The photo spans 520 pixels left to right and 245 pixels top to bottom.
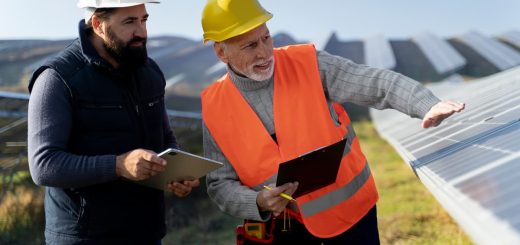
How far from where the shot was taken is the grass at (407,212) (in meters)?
6.70

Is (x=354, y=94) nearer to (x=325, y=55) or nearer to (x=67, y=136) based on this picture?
(x=325, y=55)

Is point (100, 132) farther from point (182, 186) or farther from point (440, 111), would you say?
point (440, 111)

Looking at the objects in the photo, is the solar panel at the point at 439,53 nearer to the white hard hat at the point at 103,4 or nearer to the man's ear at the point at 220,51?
the man's ear at the point at 220,51

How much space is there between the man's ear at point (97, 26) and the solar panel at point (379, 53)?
1592 centimetres

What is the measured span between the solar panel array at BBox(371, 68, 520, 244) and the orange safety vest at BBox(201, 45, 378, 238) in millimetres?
457

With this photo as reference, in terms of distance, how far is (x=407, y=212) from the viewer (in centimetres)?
789

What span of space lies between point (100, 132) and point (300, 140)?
41.4 inches

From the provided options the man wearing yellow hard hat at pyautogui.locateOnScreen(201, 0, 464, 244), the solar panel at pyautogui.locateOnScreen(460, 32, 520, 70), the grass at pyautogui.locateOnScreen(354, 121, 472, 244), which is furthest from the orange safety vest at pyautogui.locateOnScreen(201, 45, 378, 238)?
the solar panel at pyautogui.locateOnScreen(460, 32, 520, 70)

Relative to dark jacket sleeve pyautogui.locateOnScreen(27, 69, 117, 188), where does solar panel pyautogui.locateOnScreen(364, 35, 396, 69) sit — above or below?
below

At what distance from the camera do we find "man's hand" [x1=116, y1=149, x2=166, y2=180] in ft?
9.33

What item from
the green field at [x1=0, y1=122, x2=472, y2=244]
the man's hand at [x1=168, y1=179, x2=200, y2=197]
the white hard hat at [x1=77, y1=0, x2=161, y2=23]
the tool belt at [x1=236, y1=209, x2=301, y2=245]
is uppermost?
the white hard hat at [x1=77, y1=0, x2=161, y2=23]

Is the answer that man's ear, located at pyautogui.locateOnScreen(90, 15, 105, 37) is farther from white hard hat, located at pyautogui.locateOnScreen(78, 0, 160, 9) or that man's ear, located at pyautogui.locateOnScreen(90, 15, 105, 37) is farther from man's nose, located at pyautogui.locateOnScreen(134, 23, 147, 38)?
man's nose, located at pyautogui.locateOnScreen(134, 23, 147, 38)

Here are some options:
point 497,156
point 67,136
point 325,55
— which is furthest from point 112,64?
point 497,156

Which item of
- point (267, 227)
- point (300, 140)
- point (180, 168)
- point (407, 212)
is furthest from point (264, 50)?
point (407, 212)
